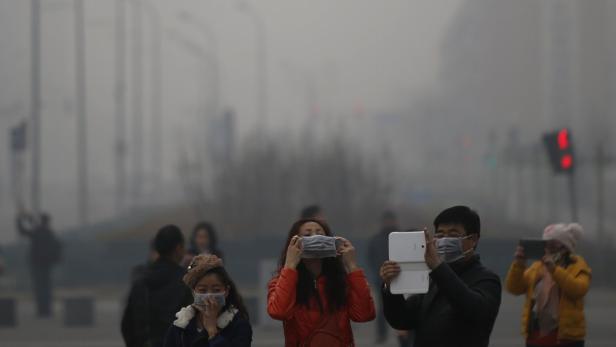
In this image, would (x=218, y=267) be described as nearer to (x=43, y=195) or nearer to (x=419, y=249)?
(x=419, y=249)

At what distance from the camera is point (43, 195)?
6562cm

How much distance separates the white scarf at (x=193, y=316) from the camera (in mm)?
6625

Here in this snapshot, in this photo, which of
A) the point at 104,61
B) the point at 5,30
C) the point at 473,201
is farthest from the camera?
the point at 473,201

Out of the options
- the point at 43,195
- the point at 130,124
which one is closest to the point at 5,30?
the point at 43,195

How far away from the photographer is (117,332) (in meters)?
20.5

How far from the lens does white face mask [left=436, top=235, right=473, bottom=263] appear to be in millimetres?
6797

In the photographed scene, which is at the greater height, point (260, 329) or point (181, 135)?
point (181, 135)

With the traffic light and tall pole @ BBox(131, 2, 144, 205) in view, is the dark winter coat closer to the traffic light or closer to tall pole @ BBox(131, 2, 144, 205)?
the traffic light

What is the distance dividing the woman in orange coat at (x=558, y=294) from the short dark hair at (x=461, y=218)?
2.51m

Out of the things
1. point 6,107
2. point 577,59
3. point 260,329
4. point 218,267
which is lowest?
point 260,329

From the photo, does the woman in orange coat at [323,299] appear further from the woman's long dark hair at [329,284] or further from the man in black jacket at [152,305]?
the man in black jacket at [152,305]

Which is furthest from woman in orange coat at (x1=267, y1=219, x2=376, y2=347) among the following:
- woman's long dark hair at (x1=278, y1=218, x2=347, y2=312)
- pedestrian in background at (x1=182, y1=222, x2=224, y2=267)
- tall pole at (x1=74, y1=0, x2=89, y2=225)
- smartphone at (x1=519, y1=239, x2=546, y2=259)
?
tall pole at (x1=74, y1=0, x2=89, y2=225)

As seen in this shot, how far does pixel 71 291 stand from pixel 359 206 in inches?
551

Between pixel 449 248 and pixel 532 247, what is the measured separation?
2.56m
